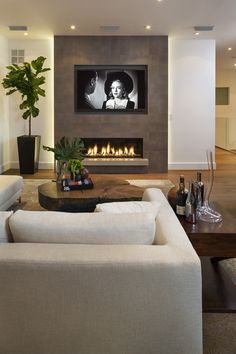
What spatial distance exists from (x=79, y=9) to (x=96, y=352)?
19.2ft

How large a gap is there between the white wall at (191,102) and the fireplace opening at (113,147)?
2.59 feet

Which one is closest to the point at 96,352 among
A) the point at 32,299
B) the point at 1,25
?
the point at 32,299

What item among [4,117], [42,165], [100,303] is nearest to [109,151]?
[42,165]

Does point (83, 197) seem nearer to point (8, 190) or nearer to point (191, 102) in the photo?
point (8, 190)

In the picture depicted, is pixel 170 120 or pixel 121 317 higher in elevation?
pixel 170 120

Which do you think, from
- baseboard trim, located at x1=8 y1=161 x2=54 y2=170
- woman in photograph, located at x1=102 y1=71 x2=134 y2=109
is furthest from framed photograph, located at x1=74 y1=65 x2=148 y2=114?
baseboard trim, located at x1=8 y1=161 x2=54 y2=170

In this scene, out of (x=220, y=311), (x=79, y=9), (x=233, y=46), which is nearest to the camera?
(x=220, y=311)

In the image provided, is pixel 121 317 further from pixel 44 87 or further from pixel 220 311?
pixel 44 87

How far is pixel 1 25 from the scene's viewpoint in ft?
24.3

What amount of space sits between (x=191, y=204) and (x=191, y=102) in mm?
6555

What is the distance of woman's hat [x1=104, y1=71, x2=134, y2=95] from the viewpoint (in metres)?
8.56

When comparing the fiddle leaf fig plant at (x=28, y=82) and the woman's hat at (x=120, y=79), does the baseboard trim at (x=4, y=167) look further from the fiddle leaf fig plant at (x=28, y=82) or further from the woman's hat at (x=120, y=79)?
the woman's hat at (x=120, y=79)

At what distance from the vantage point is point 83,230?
1.74 m

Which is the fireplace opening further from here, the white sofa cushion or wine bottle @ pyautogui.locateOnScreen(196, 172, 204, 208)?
the white sofa cushion
